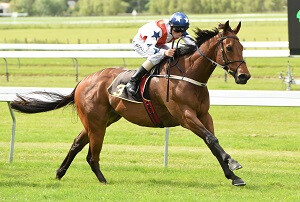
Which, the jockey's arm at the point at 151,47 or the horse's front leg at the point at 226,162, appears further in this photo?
the jockey's arm at the point at 151,47

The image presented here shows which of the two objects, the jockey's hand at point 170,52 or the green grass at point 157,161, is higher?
the jockey's hand at point 170,52

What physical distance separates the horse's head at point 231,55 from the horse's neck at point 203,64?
0.33 ft

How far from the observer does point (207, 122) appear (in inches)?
310

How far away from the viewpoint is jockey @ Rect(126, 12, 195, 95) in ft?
26.4

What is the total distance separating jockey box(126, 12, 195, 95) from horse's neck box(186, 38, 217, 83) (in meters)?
0.26

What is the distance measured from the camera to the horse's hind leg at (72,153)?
27.4 feet

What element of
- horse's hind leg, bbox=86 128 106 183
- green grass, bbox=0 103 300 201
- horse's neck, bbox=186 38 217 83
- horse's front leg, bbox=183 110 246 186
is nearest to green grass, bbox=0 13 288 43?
green grass, bbox=0 103 300 201

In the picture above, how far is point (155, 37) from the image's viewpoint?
321 inches

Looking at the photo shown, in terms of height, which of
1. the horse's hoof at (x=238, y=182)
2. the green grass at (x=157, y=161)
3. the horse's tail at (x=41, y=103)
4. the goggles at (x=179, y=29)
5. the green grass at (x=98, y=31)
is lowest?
the green grass at (x=98, y=31)

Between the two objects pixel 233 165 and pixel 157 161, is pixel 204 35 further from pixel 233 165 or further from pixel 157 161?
pixel 157 161

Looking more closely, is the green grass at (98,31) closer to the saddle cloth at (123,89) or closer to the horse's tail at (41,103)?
the horse's tail at (41,103)

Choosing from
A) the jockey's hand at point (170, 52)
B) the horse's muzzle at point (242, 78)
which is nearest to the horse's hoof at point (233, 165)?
the horse's muzzle at point (242, 78)

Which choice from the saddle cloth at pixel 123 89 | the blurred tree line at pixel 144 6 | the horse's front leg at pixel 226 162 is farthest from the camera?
the blurred tree line at pixel 144 6

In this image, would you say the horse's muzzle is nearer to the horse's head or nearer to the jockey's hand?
the horse's head
